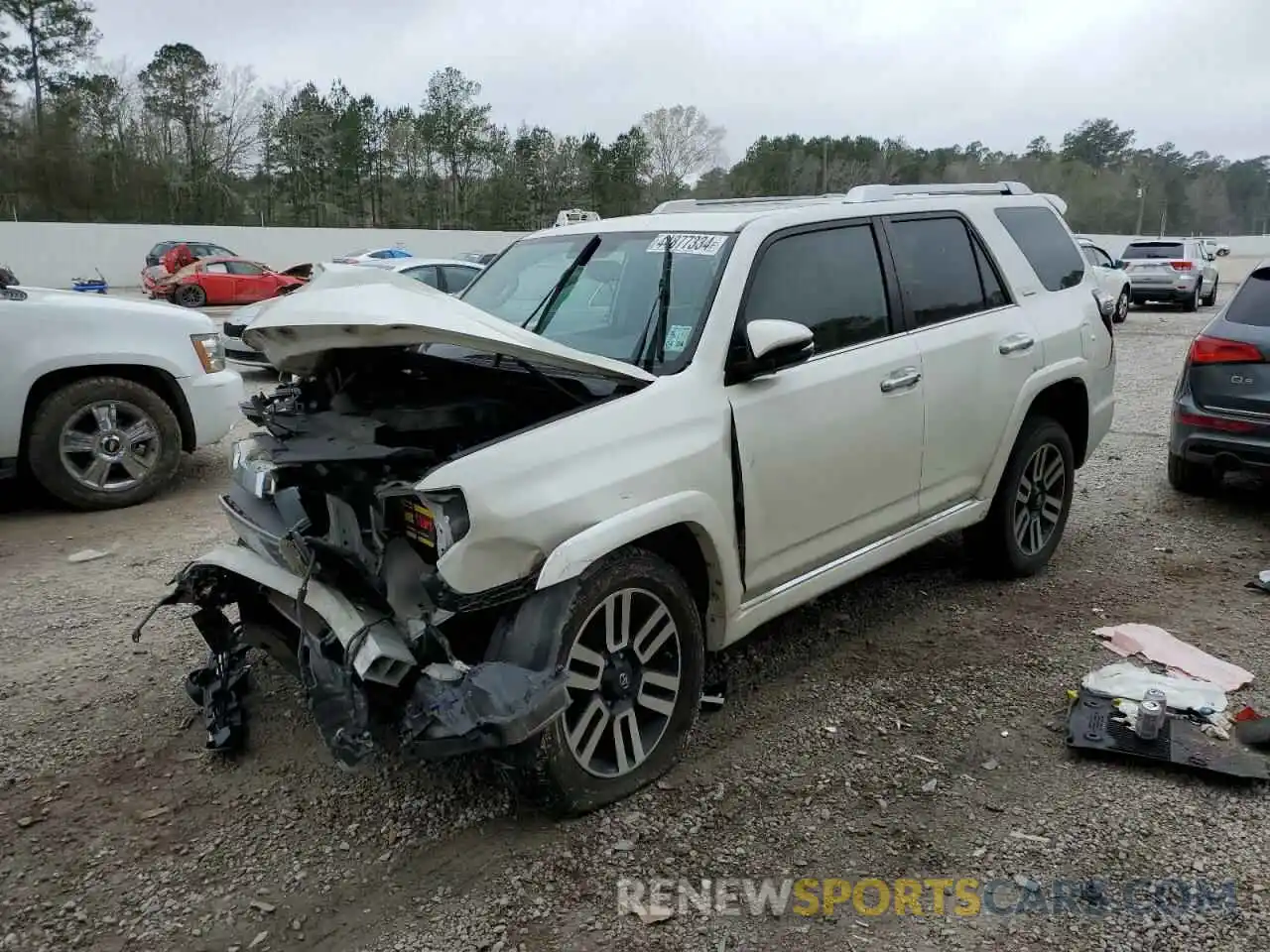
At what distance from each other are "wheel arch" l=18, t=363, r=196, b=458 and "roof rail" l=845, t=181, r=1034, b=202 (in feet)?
15.9

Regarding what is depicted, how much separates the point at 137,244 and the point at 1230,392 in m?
38.8

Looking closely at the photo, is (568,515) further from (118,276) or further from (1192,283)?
(118,276)

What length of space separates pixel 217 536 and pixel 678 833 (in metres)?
3.98

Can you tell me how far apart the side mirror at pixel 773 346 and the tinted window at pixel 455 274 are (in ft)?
34.9

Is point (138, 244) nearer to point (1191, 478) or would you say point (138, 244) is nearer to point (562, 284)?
point (562, 284)

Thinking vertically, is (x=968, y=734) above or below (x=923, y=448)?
below

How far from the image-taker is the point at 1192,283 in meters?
22.0

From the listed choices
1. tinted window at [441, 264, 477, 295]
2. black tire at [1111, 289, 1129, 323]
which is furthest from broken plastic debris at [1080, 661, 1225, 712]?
black tire at [1111, 289, 1129, 323]

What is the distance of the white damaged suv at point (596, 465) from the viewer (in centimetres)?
272

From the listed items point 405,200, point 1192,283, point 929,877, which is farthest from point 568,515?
point 405,200

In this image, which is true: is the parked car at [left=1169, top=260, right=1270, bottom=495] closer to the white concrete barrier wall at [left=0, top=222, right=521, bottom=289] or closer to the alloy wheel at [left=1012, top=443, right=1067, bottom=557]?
the alloy wheel at [left=1012, top=443, right=1067, bottom=557]

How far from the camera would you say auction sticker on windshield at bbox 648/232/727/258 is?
3.61 metres

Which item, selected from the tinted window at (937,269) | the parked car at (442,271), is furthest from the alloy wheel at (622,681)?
the parked car at (442,271)

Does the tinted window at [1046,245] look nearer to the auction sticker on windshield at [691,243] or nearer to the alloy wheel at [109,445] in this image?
the auction sticker on windshield at [691,243]
